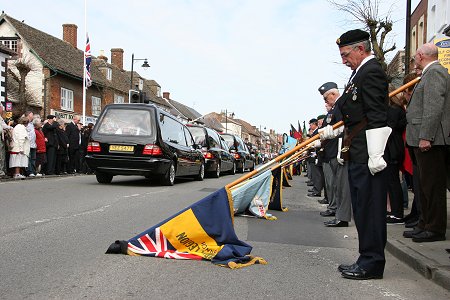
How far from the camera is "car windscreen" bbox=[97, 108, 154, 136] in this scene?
12.4 m

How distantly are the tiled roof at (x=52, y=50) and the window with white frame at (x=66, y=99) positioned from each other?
1.53 m

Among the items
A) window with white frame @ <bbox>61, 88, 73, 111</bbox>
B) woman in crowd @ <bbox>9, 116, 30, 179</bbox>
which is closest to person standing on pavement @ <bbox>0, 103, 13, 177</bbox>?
woman in crowd @ <bbox>9, 116, 30, 179</bbox>

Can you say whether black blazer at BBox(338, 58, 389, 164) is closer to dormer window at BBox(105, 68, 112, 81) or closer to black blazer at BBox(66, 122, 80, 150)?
black blazer at BBox(66, 122, 80, 150)

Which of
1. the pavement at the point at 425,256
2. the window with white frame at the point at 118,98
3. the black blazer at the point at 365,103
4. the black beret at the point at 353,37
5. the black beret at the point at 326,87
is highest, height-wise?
the window with white frame at the point at 118,98

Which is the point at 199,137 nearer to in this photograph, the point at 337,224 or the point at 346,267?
the point at 337,224

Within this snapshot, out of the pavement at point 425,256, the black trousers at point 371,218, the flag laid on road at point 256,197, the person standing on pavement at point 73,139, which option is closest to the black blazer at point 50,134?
the person standing on pavement at point 73,139

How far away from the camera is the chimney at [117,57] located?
5788 cm

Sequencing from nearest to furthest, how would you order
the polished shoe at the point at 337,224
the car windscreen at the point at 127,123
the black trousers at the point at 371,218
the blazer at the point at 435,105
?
1. the black trousers at the point at 371,218
2. the blazer at the point at 435,105
3. the polished shoe at the point at 337,224
4. the car windscreen at the point at 127,123

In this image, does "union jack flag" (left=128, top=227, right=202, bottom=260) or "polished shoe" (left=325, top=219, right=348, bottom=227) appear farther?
"polished shoe" (left=325, top=219, right=348, bottom=227)

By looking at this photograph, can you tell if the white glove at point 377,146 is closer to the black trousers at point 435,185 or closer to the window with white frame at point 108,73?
the black trousers at point 435,185

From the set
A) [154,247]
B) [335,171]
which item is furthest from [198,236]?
[335,171]

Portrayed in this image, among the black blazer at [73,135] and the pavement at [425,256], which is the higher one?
the black blazer at [73,135]

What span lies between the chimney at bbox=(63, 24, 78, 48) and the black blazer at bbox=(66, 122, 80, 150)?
30509 mm

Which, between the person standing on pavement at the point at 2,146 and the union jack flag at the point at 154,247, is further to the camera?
the person standing on pavement at the point at 2,146
